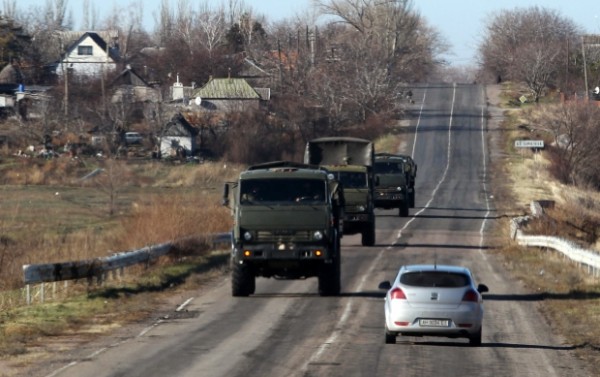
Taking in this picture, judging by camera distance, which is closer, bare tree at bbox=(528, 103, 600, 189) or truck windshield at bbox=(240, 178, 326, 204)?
truck windshield at bbox=(240, 178, 326, 204)

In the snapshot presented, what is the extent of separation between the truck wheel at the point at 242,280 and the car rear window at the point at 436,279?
625cm

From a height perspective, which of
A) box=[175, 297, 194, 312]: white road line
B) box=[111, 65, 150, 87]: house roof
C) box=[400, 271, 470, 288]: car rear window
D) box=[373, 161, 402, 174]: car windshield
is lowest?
box=[175, 297, 194, 312]: white road line

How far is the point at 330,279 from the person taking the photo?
24781mm

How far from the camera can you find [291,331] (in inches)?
794

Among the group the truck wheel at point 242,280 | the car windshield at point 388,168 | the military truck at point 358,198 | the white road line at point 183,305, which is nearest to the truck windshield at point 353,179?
the military truck at point 358,198

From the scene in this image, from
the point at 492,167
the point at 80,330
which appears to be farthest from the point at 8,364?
the point at 492,167

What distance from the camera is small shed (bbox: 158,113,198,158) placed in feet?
288

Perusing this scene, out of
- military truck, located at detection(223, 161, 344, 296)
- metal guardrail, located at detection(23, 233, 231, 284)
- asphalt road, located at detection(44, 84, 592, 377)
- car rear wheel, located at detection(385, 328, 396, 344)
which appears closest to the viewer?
asphalt road, located at detection(44, 84, 592, 377)

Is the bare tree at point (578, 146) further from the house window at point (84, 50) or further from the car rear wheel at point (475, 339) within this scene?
the house window at point (84, 50)

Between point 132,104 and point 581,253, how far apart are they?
74262 millimetres

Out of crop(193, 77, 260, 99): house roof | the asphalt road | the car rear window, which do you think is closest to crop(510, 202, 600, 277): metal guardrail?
the asphalt road

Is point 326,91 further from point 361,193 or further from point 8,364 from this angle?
point 8,364

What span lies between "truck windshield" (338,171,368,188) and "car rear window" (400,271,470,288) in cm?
1788

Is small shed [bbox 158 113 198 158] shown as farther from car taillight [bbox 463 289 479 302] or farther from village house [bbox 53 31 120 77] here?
car taillight [bbox 463 289 479 302]
